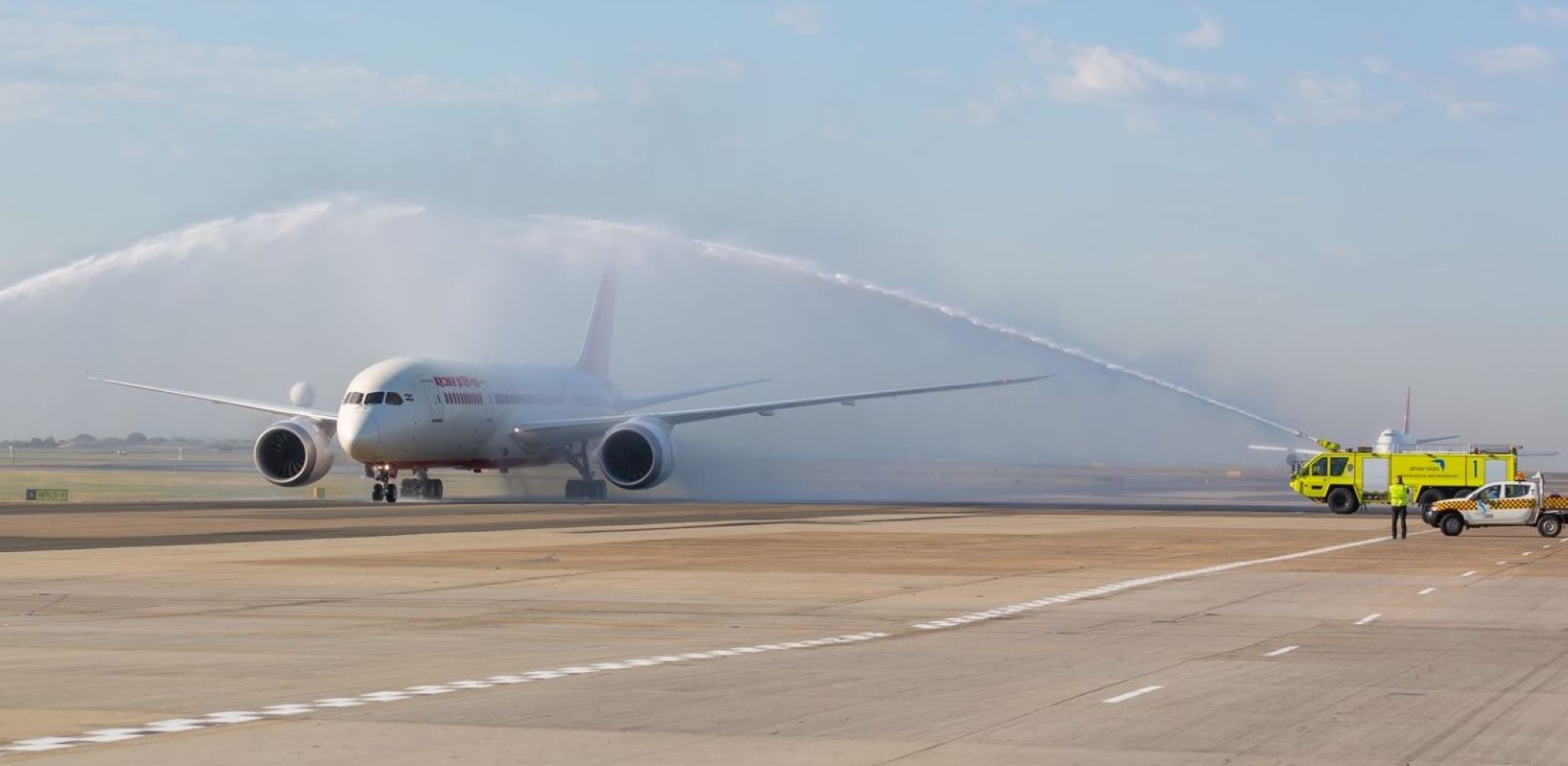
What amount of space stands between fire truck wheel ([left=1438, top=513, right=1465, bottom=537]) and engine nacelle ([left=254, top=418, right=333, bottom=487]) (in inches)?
1425

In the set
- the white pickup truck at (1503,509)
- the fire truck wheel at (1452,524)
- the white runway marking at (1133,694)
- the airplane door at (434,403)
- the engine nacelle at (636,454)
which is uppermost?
the airplane door at (434,403)

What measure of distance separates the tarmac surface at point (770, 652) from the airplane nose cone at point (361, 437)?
67.7ft

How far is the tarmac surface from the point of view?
13.1m

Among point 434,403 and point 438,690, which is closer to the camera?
point 438,690

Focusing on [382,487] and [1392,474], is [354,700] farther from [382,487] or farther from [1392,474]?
[1392,474]

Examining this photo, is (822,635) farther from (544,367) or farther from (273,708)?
(544,367)

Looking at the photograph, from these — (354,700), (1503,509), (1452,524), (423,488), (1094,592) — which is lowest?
(354,700)

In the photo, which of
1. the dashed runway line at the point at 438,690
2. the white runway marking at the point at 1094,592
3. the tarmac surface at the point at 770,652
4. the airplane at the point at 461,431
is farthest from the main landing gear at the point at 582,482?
the dashed runway line at the point at 438,690

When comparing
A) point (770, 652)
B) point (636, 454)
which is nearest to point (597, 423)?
point (636, 454)

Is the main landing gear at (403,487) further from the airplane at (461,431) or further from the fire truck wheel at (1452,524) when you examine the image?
the fire truck wheel at (1452,524)

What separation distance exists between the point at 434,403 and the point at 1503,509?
1339 inches

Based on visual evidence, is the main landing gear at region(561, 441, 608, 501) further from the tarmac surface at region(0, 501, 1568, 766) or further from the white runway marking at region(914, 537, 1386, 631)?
the white runway marking at region(914, 537, 1386, 631)

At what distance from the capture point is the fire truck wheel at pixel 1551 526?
160 ft

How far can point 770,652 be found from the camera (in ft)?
63.9
